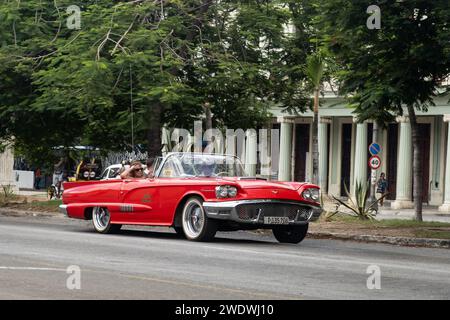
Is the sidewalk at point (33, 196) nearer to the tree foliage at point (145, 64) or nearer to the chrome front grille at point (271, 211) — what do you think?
the tree foliage at point (145, 64)

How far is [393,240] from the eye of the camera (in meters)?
A: 22.3

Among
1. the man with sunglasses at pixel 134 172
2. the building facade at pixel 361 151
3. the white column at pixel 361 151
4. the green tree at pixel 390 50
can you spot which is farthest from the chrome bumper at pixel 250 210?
the white column at pixel 361 151

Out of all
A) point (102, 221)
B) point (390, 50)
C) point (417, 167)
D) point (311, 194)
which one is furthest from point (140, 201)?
point (417, 167)

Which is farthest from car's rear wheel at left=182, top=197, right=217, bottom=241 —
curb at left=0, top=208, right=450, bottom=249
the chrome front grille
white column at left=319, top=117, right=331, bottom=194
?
white column at left=319, top=117, right=331, bottom=194

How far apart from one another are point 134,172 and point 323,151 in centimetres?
3581

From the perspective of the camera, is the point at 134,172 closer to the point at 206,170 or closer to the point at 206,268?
the point at 206,170

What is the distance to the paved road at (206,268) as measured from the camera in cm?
1119

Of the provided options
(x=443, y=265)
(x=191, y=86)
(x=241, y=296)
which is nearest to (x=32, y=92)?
(x=191, y=86)

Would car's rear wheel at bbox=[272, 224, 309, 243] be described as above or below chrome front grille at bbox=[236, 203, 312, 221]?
below

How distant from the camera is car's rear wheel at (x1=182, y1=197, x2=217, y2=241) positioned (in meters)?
19.1

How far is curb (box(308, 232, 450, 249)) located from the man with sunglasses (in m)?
4.21

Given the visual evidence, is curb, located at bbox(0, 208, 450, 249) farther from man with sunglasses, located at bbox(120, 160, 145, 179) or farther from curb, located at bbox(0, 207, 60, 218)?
curb, located at bbox(0, 207, 60, 218)

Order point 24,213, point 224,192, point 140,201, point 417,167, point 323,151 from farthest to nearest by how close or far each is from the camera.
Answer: point 323,151, point 24,213, point 417,167, point 140,201, point 224,192
